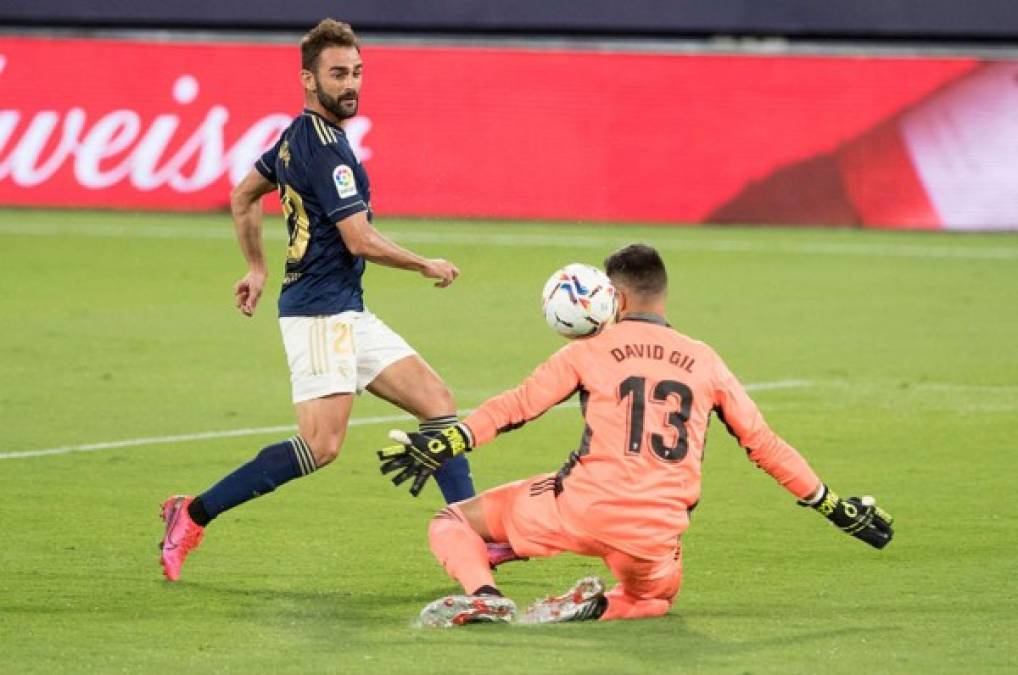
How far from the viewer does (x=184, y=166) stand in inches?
1017

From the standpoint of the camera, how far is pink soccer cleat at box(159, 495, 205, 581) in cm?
833

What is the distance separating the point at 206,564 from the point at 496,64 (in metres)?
17.3

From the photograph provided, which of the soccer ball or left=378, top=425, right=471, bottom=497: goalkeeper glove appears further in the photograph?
the soccer ball

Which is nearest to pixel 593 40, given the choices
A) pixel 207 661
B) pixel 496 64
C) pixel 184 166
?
pixel 496 64

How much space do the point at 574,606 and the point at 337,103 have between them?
90.7 inches

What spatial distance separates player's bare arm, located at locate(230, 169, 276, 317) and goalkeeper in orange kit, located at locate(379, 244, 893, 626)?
6.58 feet

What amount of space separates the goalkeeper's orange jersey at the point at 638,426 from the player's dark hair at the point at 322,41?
1786 millimetres

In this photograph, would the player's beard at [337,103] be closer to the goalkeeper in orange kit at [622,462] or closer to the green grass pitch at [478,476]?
the goalkeeper in orange kit at [622,462]

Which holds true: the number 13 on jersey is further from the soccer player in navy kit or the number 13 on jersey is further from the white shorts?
the white shorts

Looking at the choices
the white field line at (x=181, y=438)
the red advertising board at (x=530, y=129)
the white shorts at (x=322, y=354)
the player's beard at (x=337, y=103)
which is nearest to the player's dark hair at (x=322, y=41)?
the player's beard at (x=337, y=103)

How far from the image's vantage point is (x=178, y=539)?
8.36 metres

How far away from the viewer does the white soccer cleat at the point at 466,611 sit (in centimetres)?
728

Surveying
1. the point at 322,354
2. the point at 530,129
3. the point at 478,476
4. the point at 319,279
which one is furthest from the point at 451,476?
the point at 530,129

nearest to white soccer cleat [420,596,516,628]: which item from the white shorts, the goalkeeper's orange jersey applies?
the goalkeeper's orange jersey
